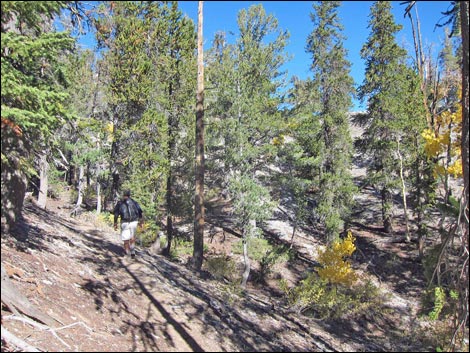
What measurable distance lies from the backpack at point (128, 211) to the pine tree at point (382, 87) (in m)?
17.3

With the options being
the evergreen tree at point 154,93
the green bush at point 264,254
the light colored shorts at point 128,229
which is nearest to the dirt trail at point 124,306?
the light colored shorts at point 128,229

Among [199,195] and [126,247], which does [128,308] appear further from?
[199,195]

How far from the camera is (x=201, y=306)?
8.08 metres

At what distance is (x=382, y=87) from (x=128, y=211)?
1899 centimetres

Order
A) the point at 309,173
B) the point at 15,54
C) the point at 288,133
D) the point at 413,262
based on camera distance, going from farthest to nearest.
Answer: the point at 309,173 < the point at 413,262 < the point at 288,133 < the point at 15,54

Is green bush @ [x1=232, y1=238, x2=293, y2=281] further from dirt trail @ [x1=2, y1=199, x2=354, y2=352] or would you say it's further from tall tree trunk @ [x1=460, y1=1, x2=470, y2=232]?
tall tree trunk @ [x1=460, y1=1, x2=470, y2=232]

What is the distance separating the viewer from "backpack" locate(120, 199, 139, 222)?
9070mm

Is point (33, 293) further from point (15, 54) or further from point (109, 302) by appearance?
point (15, 54)

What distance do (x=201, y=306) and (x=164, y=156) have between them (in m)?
10.8

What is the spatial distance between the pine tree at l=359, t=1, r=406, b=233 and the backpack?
1730 centimetres

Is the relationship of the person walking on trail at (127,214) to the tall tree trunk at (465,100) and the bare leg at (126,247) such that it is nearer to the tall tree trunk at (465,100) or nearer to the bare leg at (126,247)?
the bare leg at (126,247)

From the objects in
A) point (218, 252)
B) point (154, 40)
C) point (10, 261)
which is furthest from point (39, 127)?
point (218, 252)

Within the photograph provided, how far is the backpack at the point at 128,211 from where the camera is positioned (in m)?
9.07

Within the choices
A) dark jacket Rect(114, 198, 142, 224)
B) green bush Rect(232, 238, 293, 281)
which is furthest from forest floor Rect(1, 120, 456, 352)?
green bush Rect(232, 238, 293, 281)
